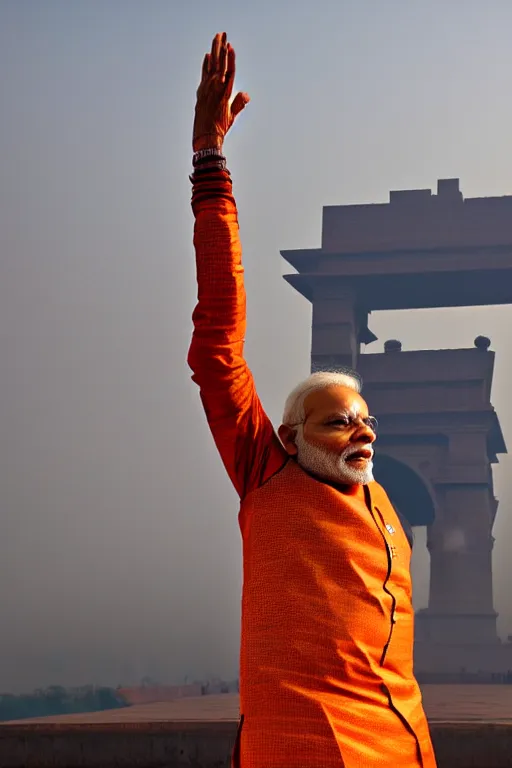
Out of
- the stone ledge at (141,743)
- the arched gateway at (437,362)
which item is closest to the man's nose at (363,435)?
the stone ledge at (141,743)

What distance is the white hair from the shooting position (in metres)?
2.02

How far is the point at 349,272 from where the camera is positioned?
64.4 feet

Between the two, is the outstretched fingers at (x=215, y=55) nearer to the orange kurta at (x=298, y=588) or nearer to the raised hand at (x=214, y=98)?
the raised hand at (x=214, y=98)

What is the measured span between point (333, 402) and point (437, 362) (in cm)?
1833

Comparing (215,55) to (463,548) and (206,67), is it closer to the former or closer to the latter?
(206,67)

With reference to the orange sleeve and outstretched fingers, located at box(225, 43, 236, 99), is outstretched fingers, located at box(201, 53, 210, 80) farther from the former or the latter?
the orange sleeve

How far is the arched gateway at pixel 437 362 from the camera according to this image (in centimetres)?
1973

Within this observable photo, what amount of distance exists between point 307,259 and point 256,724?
1807 cm

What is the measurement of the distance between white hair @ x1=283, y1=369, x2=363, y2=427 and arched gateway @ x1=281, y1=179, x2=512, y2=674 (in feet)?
57.0

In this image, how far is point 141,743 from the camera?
5438mm

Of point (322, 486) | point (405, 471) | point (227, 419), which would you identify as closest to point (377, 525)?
point (322, 486)

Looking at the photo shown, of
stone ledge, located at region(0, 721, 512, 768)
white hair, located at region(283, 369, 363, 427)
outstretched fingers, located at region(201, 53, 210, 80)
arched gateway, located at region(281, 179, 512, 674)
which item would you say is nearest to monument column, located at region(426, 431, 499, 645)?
arched gateway, located at region(281, 179, 512, 674)

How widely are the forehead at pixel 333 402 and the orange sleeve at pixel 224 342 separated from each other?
9cm

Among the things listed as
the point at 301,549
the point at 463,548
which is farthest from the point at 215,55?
the point at 463,548
